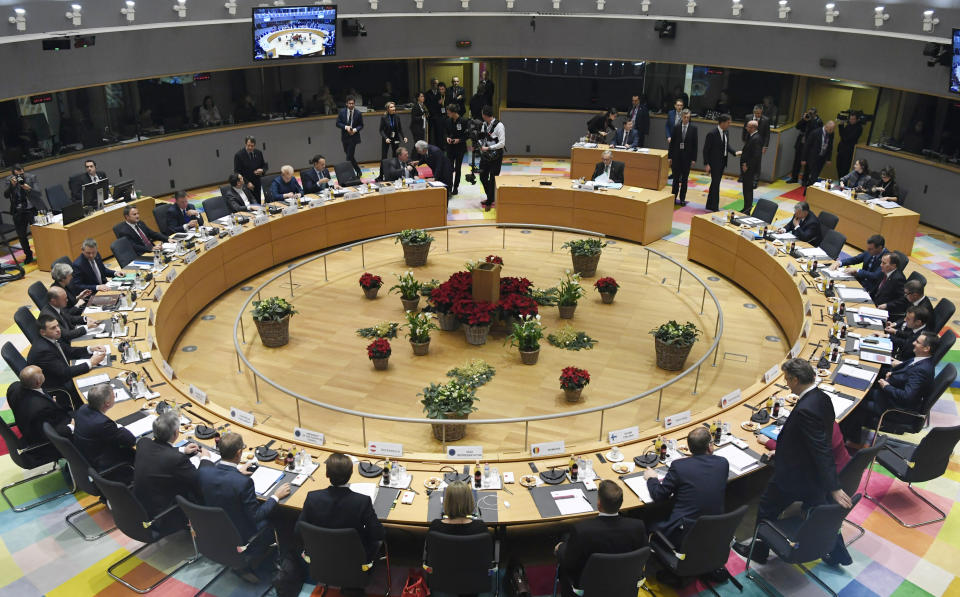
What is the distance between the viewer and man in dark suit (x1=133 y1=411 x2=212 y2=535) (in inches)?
241

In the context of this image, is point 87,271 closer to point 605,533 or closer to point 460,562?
point 460,562

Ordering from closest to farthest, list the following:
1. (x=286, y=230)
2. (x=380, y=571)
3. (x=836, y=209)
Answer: (x=380, y=571), (x=286, y=230), (x=836, y=209)

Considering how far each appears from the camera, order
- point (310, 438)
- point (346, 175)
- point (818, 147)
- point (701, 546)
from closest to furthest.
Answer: point (701, 546) < point (310, 438) < point (346, 175) < point (818, 147)

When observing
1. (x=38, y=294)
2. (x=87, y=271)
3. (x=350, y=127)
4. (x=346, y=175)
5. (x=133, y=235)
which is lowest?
(x=38, y=294)

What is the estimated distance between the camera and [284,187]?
1391cm

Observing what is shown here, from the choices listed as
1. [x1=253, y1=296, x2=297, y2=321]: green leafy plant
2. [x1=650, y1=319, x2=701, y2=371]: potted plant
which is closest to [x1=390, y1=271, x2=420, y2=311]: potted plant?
[x1=253, y1=296, x2=297, y2=321]: green leafy plant

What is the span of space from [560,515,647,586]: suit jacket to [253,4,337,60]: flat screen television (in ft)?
47.8

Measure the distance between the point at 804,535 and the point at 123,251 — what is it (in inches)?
375

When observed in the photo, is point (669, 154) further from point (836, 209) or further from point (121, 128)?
point (121, 128)

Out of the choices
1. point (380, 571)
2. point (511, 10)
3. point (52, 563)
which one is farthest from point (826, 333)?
point (511, 10)

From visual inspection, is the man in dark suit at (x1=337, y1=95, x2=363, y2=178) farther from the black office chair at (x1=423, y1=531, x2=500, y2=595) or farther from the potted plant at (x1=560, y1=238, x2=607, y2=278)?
the black office chair at (x1=423, y1=531, x2=500, y2=595)

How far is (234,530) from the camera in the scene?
18.7 feet

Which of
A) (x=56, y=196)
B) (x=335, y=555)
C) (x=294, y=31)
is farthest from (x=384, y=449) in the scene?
(x=294, y=31)

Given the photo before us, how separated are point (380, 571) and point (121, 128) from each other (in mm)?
13359
